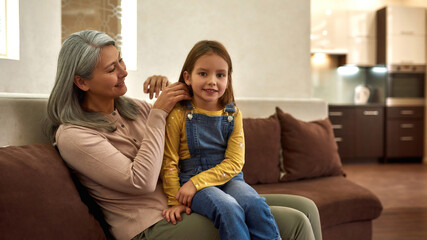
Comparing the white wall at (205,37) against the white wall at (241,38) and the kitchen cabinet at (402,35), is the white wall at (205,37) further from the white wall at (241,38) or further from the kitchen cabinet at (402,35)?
the kitchen cabinet at (402,35)

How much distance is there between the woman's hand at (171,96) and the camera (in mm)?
1352

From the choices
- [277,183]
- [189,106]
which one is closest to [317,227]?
[189,106]

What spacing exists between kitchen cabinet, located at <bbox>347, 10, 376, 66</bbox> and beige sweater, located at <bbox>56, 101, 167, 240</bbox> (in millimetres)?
5639

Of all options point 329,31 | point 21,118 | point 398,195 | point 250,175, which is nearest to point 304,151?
point 250,175

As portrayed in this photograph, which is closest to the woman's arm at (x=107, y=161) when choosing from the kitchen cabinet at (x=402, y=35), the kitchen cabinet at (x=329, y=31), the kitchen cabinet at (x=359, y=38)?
the kitchen cabinet at (x=329, y=31)

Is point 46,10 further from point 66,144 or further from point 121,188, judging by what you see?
point 121,188

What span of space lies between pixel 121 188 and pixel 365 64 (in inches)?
234

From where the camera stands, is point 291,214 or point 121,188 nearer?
point 121,188

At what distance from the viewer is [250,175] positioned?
228 centimetres

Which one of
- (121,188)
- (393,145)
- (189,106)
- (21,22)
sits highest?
(21,22)

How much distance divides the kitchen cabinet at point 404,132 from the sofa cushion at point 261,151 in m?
4.45

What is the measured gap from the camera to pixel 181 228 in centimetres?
120

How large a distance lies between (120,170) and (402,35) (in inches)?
243

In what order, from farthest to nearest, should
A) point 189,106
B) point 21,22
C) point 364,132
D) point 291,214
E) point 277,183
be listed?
1. point 364,132
2. point 21,22
3. point 277,183
4. point 189,106
5. point 291,214
